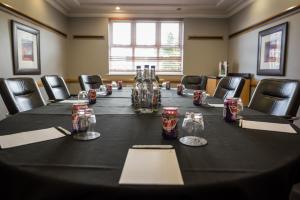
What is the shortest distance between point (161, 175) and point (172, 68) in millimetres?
5188

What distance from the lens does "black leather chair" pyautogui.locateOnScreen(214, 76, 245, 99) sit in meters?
2.28

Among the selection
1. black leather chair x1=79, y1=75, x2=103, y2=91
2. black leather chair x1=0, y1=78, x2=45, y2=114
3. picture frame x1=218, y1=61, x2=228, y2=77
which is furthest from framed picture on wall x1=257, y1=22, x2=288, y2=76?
black leather chair x1=0, y1=78, x2=45, y2=114

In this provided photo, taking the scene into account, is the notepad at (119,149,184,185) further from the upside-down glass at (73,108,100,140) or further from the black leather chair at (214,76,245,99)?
the black leather chair at (214,76,245,99)

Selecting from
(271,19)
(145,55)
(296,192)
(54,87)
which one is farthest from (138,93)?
(145,55)

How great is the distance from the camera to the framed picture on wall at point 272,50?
3.36 meters

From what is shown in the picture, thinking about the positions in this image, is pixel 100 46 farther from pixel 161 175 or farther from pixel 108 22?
pixel 161 175

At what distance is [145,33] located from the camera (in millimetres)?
5613

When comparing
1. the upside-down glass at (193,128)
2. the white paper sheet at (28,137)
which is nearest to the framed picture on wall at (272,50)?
the upside-down glass at (193,128)

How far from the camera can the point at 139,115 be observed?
1.43 meters

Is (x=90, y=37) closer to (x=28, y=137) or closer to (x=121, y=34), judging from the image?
(x=121, y=34)

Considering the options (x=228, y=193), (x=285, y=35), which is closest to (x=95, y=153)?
(x=228, y=193)

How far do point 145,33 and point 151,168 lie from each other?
525 centimetres

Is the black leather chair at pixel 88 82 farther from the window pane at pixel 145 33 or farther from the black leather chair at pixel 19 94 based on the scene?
the window pane at pixel 145 33

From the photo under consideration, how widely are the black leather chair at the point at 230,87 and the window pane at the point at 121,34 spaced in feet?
11.3
